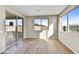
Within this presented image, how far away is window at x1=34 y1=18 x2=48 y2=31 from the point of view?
1118cm

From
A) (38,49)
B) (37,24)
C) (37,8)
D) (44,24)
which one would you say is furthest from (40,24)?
(38,49)

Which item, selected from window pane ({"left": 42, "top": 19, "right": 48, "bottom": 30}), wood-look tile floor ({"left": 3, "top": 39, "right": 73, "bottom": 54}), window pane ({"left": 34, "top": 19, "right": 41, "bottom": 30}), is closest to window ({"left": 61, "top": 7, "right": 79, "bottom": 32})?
wood-look tile floor ({"left": 3, "top": 39, "right": 73, "bottom": 54})

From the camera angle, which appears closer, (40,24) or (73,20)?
(73,20)

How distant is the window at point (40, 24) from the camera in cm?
1118

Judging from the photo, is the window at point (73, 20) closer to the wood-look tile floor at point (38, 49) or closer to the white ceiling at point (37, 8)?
the white ceiling at point (37, 8)

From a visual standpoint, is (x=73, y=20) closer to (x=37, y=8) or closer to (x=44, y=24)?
(x=37, y=8)

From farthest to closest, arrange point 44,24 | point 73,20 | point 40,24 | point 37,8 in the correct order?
point 40,24, point 44,24, point 37,8, point 73,20

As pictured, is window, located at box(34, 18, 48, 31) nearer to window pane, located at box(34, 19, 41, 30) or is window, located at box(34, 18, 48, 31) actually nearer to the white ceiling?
window pane, located at box(34, 19, 41, 30)

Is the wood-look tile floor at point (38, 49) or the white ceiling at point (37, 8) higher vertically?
the white ceiling at point (37, 8)

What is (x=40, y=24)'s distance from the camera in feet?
37.4

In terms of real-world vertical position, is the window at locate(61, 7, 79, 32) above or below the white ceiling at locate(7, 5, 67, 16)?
below

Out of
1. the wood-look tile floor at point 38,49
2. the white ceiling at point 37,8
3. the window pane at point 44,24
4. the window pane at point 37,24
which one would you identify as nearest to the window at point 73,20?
the white ceiling at point 37,8
